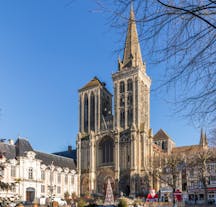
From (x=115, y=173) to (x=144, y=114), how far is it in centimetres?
1252

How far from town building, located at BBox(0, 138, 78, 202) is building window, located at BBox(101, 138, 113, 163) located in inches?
282

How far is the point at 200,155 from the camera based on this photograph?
5116 centimetres

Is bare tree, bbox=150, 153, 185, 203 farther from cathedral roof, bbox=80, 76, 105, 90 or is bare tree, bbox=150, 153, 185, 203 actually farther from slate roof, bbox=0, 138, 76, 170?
cathedral roof, bbox=80, 76, 105, 90

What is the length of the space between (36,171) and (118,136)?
1603 cm

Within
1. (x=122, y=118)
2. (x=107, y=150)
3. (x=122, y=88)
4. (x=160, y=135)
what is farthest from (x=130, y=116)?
(x=160, y=135)

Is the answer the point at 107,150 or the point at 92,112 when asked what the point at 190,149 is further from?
the point at 92,112

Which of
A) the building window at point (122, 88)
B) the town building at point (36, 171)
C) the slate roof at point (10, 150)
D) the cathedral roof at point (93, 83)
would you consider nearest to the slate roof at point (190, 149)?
the building window at point (122, 88)

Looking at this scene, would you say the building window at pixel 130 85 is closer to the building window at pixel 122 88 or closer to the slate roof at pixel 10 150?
the building window at pixel 122 88

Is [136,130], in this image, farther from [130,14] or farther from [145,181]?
[130,14]

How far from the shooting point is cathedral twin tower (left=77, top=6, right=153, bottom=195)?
227 ft

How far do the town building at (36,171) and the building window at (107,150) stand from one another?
7.16 metres

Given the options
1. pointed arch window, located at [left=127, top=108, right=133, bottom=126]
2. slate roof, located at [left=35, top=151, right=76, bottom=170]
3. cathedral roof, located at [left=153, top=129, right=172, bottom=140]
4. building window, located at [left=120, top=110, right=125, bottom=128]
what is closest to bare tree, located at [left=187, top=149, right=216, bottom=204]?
pointed arch window, located at [left=127, top=108, right=133, bottom=126]

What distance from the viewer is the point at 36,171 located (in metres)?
67.6

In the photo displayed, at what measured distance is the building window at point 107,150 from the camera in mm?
73188
